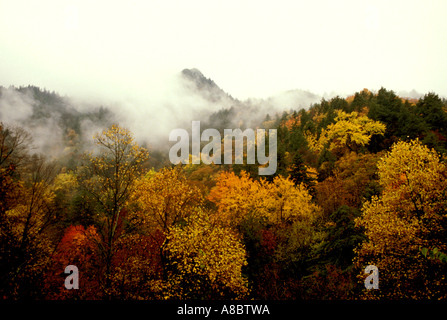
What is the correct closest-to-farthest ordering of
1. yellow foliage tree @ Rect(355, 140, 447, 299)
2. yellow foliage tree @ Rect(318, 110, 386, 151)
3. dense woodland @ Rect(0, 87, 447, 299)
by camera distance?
dense woodland @ Rect(0, 87, 447, 299), yellow foliage tree @ Rect(355, 140, 447, 299), yellow foliage tree @ Rect(318, 110, 386, 151)

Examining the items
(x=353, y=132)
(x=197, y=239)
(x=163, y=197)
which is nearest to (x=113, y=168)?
(x=163, y=197)

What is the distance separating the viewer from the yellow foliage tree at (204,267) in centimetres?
1402

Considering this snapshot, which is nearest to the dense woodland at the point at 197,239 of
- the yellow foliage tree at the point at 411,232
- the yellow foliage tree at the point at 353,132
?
the yellow foliage tree at the point at 411,232

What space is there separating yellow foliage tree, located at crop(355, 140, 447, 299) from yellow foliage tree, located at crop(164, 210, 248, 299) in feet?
28.2

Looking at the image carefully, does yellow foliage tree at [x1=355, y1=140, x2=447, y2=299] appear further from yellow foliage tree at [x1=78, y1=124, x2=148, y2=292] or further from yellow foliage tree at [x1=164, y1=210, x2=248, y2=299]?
yellow foliage tree at [x1=78, y1=124, x2=148, y2=292]

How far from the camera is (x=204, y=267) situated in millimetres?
14625

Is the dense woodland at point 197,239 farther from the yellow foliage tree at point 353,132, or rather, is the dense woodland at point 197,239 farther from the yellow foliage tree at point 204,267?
the yellow foliage tree at point 353,132

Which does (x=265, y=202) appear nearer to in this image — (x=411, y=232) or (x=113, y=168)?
(x=411, y=232)

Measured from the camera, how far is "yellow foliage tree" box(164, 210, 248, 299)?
14016 millimetres

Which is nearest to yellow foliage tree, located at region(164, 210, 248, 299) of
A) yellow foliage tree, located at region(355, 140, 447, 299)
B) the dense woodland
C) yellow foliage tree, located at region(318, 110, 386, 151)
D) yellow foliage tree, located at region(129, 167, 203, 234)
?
the dense woodland

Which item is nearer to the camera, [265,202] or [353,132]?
[265,202]

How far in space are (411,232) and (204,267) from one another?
1325 cm

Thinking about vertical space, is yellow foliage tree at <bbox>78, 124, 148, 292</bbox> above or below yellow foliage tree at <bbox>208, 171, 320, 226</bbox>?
above
